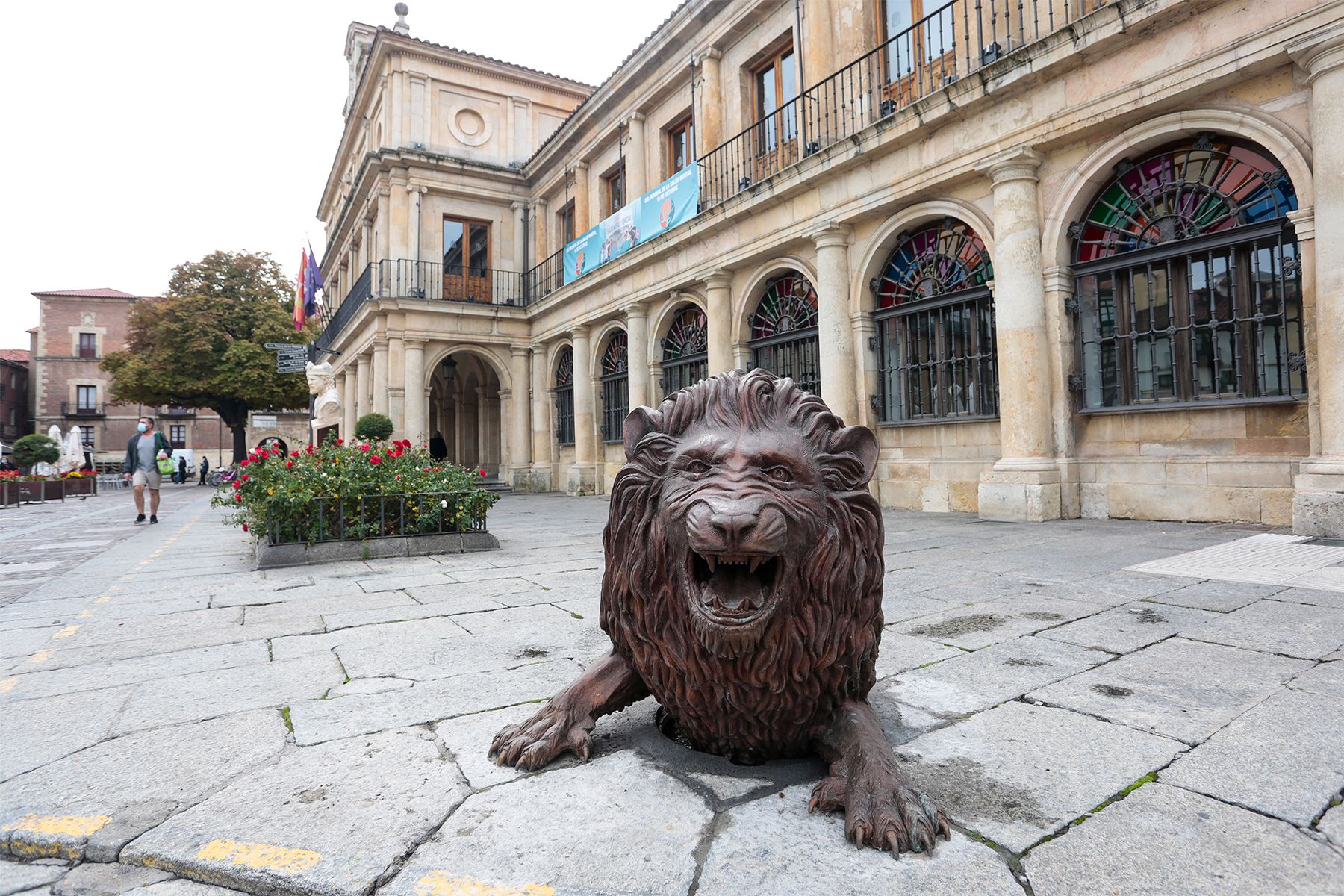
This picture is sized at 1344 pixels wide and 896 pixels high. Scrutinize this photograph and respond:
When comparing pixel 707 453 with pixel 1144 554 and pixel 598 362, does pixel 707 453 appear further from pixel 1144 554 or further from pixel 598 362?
pixel 598 362

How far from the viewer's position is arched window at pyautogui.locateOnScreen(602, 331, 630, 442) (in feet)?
53.1

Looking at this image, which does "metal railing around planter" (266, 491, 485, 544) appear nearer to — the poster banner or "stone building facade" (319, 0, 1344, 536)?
"stone building facade" (319, 0, 1344, 536)

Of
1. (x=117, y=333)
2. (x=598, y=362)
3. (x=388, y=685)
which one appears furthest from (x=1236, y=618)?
(x=117, y=333)

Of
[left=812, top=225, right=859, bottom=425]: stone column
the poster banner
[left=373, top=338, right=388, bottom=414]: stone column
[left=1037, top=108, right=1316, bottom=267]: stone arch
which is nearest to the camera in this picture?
[left=1037, top=108, right=1316, bottom=267]: stone arch

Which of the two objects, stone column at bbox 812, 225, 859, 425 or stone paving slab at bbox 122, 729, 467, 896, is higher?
stone column at bbox 812, 225, 859, 425

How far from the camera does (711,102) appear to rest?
44.2 feet

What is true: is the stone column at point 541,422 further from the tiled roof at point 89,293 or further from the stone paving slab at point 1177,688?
the tiled roof at point 89,293

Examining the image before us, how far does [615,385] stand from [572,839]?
15.2 metres

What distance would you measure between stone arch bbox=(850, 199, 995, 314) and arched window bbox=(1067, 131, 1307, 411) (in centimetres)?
110

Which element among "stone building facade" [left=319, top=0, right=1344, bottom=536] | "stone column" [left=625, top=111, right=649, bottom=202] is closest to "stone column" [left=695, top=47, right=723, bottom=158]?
"stone building facade" [left=319, top=0, right=1344, bottom=536]

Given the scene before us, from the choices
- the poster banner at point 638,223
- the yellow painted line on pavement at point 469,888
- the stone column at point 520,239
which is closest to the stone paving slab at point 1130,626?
the yellow painted line on pavement at point 469,888

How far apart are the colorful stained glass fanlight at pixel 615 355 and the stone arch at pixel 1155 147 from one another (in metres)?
9.64

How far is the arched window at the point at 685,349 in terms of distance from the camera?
45.0 ft

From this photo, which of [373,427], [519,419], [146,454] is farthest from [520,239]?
[146,454]
